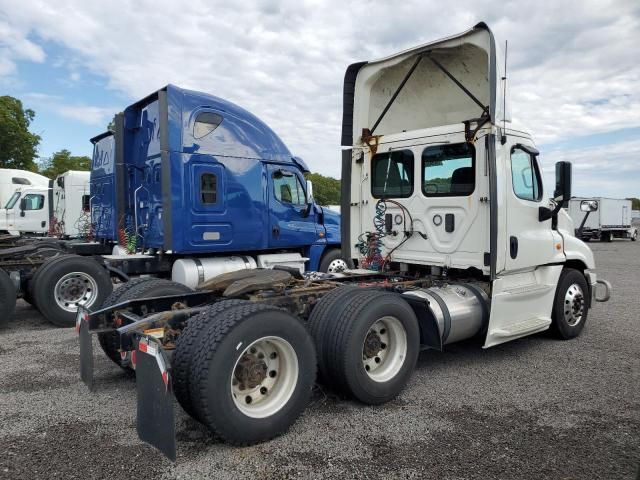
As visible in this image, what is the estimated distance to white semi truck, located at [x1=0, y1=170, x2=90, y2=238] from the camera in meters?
14.4

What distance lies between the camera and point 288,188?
9.78m

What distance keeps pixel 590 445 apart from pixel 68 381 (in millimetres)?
4424

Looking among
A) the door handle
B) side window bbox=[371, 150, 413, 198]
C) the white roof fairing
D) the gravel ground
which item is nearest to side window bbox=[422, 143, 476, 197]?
side window bbox=[371, 150, 413, 198]

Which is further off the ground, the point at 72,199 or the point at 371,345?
the point at 72,199

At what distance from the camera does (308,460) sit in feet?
10.8

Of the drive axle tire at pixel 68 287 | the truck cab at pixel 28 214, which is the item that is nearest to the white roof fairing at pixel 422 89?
the drive axle tire at pixel 68 287

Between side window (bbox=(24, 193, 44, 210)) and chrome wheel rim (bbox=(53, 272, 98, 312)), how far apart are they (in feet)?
38.1

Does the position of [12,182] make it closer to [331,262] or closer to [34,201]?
[34,201]

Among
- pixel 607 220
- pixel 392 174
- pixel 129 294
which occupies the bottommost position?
pixel 129 294

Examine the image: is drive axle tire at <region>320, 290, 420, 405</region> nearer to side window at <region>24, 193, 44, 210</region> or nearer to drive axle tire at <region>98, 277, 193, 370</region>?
drive axle tire at <region>98, 277, 193, 370</region>

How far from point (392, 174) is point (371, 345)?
2.62m

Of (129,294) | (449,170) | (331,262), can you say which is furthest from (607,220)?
(129,294)

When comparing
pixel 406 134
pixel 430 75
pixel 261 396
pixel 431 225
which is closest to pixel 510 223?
pixel 431 225

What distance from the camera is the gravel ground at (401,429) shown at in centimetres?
320
